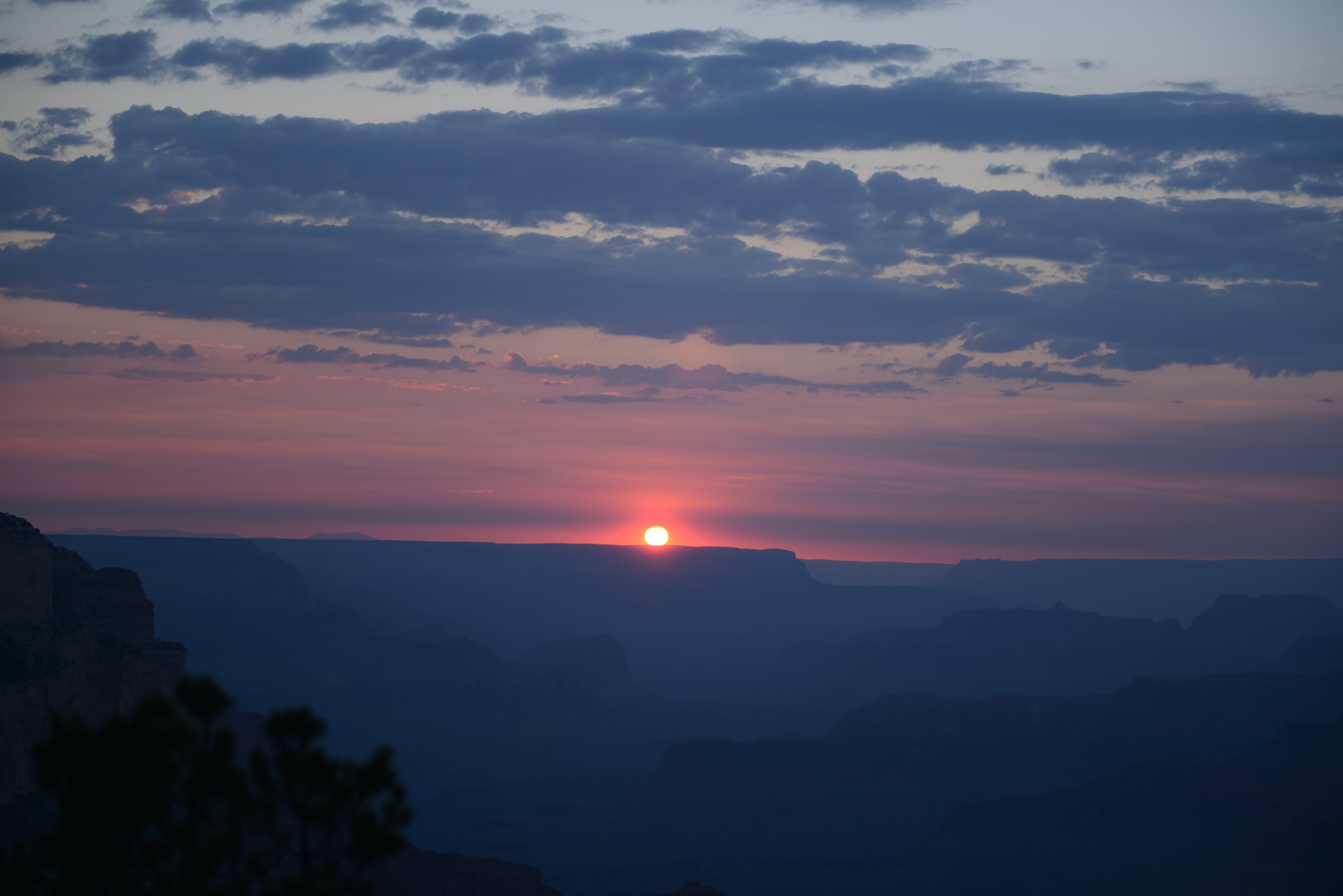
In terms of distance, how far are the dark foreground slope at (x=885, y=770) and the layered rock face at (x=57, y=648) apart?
60.3 m

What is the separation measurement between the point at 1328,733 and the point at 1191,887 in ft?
62.0

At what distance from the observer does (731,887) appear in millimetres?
104312

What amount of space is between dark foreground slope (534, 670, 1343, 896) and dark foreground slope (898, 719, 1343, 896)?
12807 mm

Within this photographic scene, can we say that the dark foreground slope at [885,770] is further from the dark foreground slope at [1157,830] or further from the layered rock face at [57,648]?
the layered rock face at [57,648]

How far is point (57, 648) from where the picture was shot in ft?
162

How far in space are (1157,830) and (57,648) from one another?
83106 millimetres

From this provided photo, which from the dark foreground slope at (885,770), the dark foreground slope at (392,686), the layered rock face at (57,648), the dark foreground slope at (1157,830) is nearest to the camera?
the layered rock face at (57,648)

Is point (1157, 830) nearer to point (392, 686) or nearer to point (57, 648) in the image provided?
point (57, 648)


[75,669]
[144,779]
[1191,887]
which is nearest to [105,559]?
[75,669]

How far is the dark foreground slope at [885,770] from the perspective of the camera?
113938 millimetres

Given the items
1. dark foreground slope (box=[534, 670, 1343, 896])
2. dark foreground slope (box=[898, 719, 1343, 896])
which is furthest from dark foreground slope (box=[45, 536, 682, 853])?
dark foreground slope (box=[898, 719, 1343, 896])

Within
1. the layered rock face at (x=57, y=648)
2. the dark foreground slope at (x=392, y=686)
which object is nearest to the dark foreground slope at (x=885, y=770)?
the dark foreground slope at (x=392, y=686)

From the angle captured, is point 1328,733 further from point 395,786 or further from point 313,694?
point 313,694

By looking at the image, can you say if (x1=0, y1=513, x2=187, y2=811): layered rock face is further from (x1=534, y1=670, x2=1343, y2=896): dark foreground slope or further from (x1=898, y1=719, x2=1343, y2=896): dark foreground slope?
(x1=898, y1=719, x2=1343, y2=896): dark foreground slope
